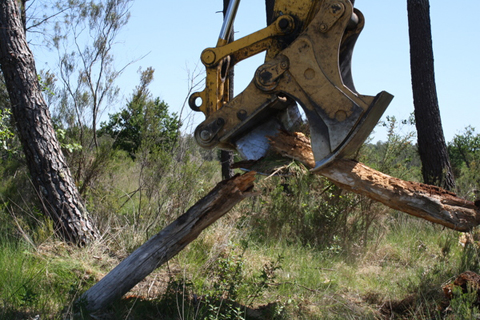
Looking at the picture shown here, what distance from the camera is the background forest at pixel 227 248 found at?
4.06 meters

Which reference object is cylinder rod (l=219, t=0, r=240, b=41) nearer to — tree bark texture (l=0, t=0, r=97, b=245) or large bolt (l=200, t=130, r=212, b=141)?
large bolt (l=200, t=130, r=212, b=141)

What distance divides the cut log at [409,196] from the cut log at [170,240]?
786 mm

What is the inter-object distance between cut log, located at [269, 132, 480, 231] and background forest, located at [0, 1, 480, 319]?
0.64m

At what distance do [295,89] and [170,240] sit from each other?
1.74 m

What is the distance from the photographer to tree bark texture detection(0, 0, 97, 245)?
5.34m

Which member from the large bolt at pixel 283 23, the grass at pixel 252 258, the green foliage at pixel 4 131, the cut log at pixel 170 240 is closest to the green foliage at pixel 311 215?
the grass at pixel 252 258

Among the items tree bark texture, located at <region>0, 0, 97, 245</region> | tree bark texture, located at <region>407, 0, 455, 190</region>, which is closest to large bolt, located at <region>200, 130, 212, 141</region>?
tree bark texture, located at <region>0, 0, 97, 245</region>

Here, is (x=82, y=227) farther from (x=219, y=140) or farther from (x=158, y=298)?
(x=219, y=140)

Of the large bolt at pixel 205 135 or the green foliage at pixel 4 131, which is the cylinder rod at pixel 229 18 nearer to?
the large bolt at pixel 205 135

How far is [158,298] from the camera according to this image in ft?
13.7

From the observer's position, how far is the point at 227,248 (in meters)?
5.14

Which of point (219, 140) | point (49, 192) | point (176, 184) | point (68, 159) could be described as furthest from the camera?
point (68, 159)

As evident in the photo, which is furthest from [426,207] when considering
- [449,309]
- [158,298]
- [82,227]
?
[82,227]

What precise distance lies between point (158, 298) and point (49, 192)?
214cm
